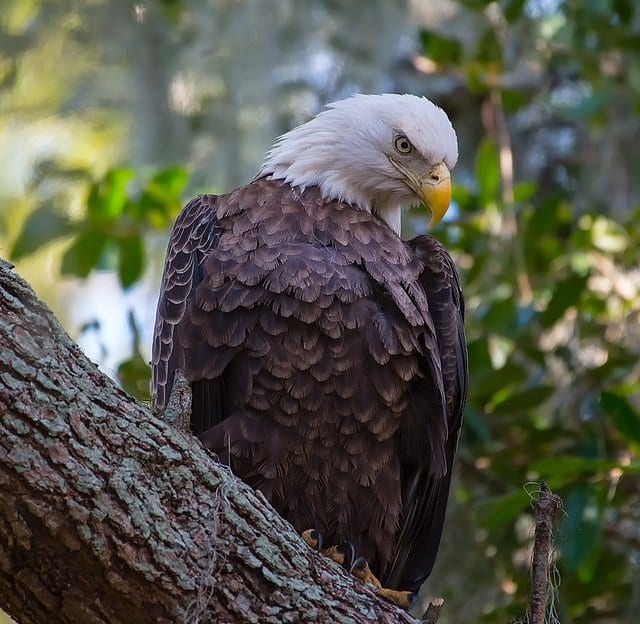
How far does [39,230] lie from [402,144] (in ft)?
6.59

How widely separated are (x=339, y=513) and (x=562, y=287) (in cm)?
214

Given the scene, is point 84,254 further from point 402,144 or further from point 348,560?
point 348,560

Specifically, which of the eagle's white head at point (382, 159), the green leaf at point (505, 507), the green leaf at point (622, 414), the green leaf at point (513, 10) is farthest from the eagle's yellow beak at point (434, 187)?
the green leaf at point (513, 10)

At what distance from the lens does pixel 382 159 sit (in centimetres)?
476

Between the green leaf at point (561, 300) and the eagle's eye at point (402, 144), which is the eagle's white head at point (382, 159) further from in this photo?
the green leaf at point (561, 300)

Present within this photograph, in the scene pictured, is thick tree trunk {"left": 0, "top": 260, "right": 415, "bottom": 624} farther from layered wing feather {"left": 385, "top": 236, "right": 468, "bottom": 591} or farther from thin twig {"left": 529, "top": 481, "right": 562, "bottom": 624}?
layered wing feather {"left": 385, "top": 236, "right": 468, "bottom": 591}

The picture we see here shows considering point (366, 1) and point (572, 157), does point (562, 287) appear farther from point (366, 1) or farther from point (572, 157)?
point (572, 157)

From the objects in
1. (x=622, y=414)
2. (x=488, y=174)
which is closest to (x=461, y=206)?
(x=488, y=174)

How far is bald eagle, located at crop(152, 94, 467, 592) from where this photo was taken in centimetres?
398

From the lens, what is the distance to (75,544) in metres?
2.76

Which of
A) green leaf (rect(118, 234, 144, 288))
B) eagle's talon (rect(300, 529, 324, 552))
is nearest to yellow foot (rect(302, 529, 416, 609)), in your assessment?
eagle's talon (rect(300, 529, 324, 552))

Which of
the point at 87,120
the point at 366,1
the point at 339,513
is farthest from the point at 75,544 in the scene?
the point at 366,1

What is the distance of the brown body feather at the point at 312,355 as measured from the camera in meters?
3.98

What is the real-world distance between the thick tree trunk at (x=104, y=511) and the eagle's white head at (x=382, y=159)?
191cm
